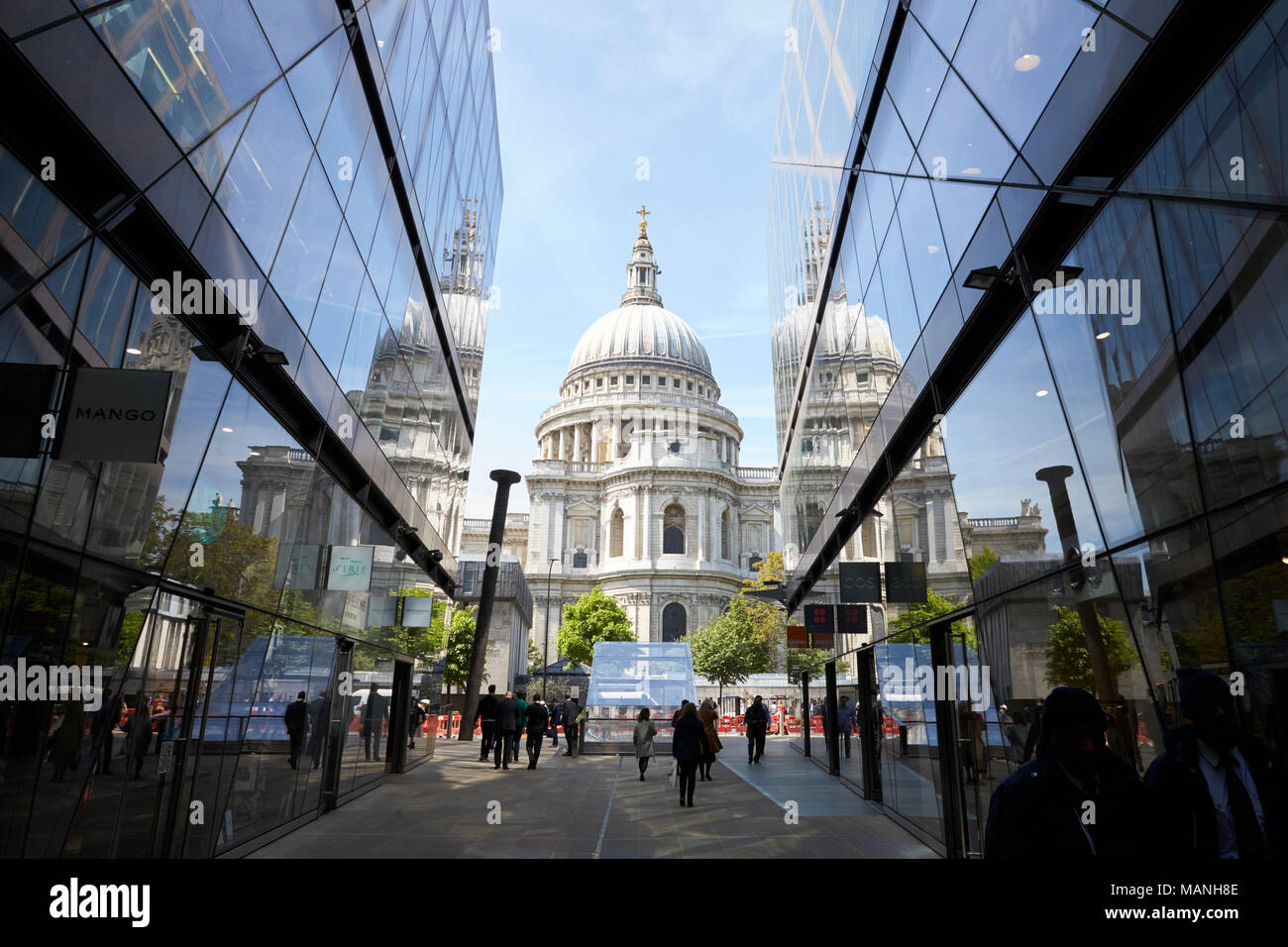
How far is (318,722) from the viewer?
12.4m

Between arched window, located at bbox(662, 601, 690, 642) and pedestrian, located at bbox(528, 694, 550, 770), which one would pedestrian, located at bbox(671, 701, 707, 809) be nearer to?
pedestrian, located at bbox(528, 694, 550, 770)

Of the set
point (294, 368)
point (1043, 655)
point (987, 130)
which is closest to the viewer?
point (1043, 655)

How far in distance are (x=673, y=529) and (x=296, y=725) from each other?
241ft

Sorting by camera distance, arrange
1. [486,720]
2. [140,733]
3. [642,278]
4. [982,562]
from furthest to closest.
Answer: [642,278]
[486,720]
[982,562]
[140,733]

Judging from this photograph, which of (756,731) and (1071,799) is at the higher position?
(1071,799)

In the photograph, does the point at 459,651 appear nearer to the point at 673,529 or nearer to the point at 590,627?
the point at 590,627

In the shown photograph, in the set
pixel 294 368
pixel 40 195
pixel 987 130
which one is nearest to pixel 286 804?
pixel 294 368

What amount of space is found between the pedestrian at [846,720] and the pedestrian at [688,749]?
3858 millimetres

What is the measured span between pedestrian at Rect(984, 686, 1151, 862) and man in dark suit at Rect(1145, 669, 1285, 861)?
0.39 m

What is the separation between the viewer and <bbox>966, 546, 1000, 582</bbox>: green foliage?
8.04m

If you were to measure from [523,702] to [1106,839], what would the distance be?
71.3 feet

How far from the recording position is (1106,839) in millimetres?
2986

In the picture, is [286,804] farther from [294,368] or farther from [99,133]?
Answer: [99,133]

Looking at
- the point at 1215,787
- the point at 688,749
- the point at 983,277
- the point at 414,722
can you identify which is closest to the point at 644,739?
the point at 688,749
